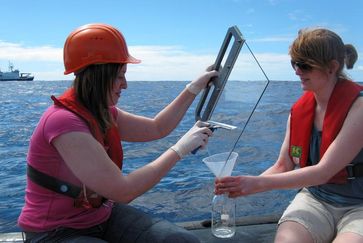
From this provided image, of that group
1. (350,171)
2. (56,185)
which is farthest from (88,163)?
(350,171)

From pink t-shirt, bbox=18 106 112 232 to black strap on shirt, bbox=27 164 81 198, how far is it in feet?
0.07

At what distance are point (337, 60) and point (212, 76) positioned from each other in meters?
0.82

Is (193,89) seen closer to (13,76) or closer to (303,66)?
(303,66)

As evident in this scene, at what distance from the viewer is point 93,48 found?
2502mm

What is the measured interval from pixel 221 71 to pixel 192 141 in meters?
0.56

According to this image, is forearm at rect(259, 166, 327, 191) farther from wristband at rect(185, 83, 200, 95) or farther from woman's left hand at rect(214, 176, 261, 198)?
wristband at rect(185, 83, 200, 95)

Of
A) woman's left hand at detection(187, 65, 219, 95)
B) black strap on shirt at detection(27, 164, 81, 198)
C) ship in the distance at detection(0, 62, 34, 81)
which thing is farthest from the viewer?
ship in the distance at detection(0, 62, 34, 81)

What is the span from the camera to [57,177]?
7.98ft

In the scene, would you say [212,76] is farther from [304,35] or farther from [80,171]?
[80,171]

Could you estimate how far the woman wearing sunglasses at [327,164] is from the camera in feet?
8.72

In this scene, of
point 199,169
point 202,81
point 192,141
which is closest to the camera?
point 192,141

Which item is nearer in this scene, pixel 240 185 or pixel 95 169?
pixel 95 169

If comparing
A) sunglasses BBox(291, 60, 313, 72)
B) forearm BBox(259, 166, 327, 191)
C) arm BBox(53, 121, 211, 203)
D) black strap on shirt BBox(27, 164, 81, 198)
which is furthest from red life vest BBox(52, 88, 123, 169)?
sunglasses BBox(291, 60, 313, 72)

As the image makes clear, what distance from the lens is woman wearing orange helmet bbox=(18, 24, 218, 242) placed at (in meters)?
2.34
